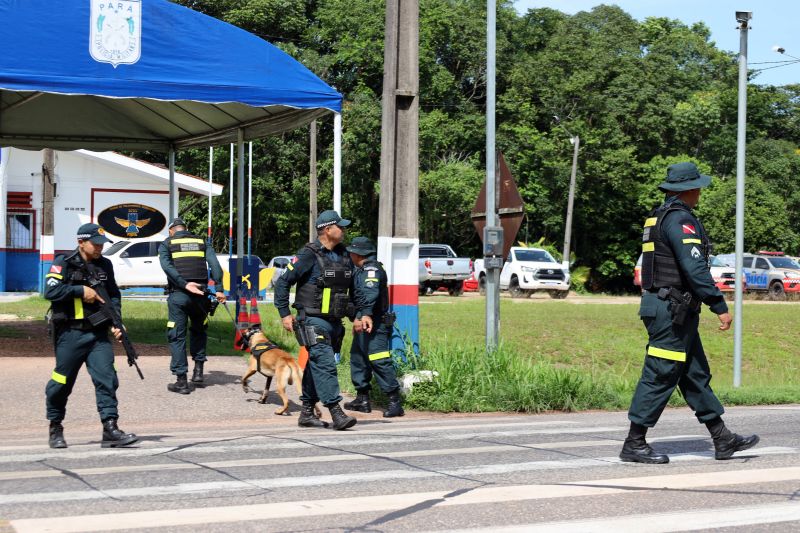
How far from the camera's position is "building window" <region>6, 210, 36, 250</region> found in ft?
110

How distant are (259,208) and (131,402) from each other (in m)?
40.3

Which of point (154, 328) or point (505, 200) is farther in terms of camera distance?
point (154, 328)

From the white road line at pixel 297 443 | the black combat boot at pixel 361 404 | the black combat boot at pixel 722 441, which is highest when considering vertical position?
the black combat boot at pixel 722 441

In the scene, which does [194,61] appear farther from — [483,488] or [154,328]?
[483,488]

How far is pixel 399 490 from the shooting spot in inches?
268

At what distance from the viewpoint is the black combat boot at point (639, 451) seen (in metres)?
7.84

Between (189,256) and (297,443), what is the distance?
175 inches

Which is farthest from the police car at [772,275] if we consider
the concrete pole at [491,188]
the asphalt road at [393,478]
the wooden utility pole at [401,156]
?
the asphalt road at [393,478]

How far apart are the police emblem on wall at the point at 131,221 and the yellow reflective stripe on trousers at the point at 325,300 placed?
2330cm

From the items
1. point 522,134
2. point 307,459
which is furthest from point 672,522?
point 522,134

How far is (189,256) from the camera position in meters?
12.9

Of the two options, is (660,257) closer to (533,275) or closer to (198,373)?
(198,373)

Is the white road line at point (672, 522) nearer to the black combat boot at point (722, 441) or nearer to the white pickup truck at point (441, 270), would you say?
the black combat boot at point (722, 441)

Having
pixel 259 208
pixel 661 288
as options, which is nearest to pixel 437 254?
pixel 259 208
